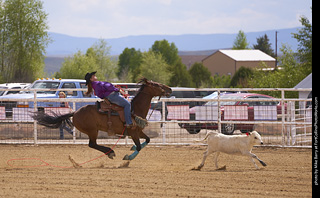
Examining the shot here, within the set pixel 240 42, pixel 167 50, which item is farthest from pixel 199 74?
pixel 240 42

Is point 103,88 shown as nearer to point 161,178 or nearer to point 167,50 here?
point 161,178

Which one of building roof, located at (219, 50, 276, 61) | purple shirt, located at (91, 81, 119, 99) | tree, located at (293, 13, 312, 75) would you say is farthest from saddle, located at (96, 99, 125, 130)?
building roof, located at (219, 50, 276, 61)

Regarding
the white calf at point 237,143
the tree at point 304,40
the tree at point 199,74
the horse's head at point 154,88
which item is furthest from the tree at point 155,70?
the white calf at point 237,143

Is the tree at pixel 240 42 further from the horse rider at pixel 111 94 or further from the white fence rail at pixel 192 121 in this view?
the horse rider at pixel 111 94

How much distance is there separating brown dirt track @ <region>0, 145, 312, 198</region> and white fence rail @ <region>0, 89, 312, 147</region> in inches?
90.7

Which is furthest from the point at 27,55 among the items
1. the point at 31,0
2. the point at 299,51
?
the point at 299,51

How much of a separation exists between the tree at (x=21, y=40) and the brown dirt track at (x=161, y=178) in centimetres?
3960

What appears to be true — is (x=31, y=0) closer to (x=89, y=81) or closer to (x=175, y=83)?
(x=175, y=83)

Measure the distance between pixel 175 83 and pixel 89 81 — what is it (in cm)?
7084

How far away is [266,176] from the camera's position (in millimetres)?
9438

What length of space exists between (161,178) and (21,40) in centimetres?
4569

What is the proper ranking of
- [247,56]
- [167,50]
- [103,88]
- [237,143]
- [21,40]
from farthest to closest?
[167,50] → [247,56] → [21,40] → [103,88] → [237,143]

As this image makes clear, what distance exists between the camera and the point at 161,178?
923 centimetres

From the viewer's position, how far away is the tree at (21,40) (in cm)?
5092
